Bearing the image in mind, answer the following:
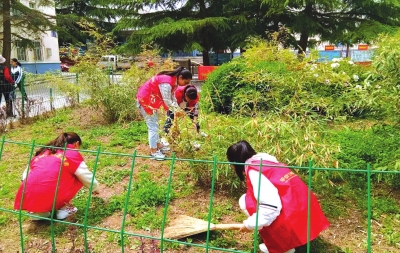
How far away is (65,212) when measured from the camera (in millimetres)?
3127

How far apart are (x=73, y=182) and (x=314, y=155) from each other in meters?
2.00

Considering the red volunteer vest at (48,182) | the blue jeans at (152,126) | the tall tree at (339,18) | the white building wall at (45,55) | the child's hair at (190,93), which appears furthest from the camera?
the white building wall at (45,55)

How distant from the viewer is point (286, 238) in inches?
89.3

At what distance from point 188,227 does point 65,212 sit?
1.12m

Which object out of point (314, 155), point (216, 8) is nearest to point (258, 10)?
point (216, 8)

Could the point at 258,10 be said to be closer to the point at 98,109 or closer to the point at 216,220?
the point at 98,109

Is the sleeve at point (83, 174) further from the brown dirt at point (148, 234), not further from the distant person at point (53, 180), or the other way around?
the brown dirt at point (148, 234)

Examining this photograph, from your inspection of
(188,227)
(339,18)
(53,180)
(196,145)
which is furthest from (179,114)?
(339,18)

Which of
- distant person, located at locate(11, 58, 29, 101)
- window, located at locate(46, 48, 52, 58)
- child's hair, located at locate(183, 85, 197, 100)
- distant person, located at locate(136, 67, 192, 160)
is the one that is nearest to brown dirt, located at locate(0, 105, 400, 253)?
distant person, located at locate(136, 67, 192, 160)

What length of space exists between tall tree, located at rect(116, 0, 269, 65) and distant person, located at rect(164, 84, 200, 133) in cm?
938

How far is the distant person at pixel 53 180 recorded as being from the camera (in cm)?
293

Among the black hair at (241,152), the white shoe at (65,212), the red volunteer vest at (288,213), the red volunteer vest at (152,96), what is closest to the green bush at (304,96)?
the red volunteer vest at (152,96)

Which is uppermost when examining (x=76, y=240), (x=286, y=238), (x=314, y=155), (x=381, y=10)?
(x=381, y=10)

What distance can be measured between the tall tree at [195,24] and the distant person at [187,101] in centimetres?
938
